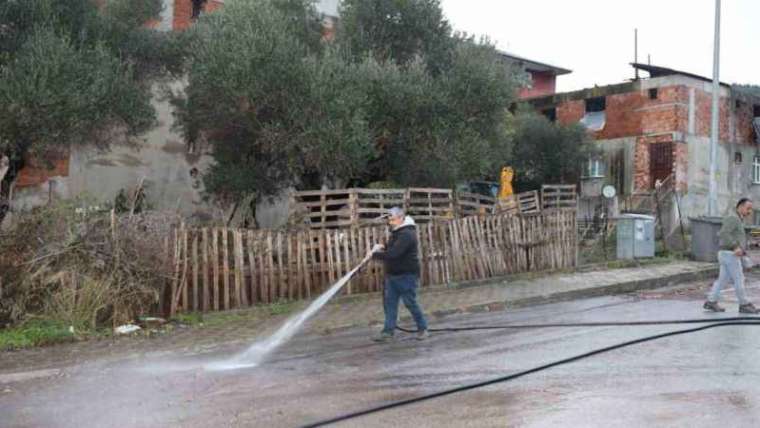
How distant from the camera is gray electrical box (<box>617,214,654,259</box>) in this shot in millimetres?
17625

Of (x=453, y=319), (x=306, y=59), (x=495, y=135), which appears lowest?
(x=453, y=319)

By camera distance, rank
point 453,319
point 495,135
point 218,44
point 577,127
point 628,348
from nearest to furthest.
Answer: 1. point 628,348
2. point 453,319
3. point 218,44
4. point 495,135
5. point 577,127

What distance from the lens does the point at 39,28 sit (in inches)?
481

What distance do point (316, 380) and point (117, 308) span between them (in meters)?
4.45

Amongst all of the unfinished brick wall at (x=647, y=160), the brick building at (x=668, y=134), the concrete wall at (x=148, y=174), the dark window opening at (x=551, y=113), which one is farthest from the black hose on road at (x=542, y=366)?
the dark window opening at (x=551, y=113)

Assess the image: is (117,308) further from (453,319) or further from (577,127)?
(577,127)

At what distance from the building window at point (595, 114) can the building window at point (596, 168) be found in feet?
4.82

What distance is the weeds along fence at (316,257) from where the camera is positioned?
11.1 metres

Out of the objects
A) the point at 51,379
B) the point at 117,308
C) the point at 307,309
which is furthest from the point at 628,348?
the point at 117,308

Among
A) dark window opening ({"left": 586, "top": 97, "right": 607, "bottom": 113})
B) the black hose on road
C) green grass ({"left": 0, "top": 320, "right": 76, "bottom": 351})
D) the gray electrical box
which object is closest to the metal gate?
dark window opening ({"left": 586, "top": 97, "right": 607, "bottom": 113})

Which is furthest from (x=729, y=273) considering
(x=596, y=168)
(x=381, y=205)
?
(x=596, y=168)

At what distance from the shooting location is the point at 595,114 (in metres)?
32.7

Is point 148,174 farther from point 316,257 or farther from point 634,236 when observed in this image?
point 634,236

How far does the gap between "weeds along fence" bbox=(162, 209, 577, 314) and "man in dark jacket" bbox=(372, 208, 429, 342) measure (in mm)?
3163
